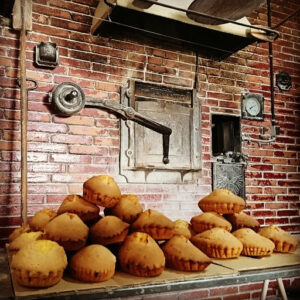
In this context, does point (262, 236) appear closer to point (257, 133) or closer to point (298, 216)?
point (257, 133)

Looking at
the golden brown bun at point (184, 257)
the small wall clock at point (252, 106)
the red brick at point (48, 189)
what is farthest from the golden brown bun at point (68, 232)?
the small wall clock at point (252, 106)

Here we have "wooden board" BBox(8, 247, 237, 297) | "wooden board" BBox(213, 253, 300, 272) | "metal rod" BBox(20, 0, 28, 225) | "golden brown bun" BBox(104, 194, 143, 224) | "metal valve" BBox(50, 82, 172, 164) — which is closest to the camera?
"wooden board" BBox(8, 247, 237, 297)

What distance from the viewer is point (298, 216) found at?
339 centimetres

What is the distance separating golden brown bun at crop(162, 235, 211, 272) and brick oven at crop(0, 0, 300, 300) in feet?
3.67

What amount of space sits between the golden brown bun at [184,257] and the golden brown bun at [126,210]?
18 centimetres

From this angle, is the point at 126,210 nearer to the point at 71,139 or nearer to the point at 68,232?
the point at 68,232

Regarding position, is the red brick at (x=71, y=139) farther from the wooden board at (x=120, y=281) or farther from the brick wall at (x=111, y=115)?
the wooden board at (x=120, y=281)

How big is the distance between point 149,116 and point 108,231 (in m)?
1.63

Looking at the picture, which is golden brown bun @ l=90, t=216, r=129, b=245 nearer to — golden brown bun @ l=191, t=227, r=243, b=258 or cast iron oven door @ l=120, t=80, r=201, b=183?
golden brown bun @ l=191, t=227, r=243, b=258

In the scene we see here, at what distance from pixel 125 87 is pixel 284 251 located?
1.71m

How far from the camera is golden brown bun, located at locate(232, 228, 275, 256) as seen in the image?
4.66 ft

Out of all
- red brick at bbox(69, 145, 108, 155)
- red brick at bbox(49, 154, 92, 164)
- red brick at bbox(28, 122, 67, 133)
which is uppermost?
red brick at bbox(28, 122, 67, 133)

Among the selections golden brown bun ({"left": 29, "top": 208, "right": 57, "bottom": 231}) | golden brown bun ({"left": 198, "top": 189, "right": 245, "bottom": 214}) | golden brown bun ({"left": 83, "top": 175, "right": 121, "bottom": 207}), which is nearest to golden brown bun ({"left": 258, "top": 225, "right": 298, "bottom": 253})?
golden brown bun ({"left": 198, "top": 189, "right": 245, "bottom": 214})

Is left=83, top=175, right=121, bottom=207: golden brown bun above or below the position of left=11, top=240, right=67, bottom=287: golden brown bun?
above
